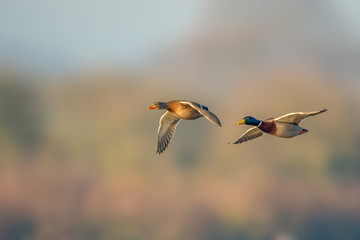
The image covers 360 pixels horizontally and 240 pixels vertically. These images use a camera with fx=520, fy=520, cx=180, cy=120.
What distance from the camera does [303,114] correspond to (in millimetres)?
31938

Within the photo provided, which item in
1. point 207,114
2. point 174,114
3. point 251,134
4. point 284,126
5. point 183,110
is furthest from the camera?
point 174,114

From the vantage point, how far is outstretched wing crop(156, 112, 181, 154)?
41.7 metres

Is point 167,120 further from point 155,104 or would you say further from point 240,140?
point 240,140

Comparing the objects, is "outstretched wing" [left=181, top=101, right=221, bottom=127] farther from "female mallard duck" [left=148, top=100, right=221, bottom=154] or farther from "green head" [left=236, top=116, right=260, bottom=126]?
"green head" [left=236, top=116, right=260, bottom=126]

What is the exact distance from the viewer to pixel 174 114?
38.5 metres

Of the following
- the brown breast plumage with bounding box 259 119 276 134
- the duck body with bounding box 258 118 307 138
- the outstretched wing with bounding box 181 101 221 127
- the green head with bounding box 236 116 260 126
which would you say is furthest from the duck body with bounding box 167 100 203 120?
the duck body with bounding box 258 118 307 138

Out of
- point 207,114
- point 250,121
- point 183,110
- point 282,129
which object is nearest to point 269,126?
point 282,129

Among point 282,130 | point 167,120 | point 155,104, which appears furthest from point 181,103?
point 282,130

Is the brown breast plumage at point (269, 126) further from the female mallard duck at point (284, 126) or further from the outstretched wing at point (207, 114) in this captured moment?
the outstretched wing at point (207, 114)

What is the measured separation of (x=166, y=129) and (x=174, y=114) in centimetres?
381

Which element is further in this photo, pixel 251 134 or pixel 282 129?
pixel 251 134

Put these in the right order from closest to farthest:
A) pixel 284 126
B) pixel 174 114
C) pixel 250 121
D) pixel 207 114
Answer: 1. pixel 207 114
2. pixel 284 126
3. pixel 250 121
4. pixel 174 114

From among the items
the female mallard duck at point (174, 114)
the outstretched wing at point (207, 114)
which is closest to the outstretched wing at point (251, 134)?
the female mallard duck at point (174, 114)

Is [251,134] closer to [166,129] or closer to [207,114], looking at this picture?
[207,114]
